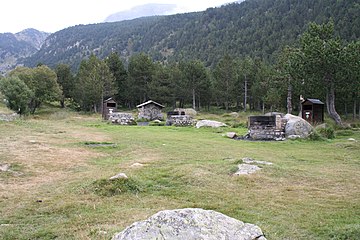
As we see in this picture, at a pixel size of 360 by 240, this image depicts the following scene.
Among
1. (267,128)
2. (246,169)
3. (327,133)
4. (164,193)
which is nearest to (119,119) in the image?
(267,128)

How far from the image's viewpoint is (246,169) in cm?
1230

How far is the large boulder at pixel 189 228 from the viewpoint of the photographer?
4352mm

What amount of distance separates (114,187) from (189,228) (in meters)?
5.61

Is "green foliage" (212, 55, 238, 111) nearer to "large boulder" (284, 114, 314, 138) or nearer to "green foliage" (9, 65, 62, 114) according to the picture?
"green foliage" (9, 65, 62, 114)

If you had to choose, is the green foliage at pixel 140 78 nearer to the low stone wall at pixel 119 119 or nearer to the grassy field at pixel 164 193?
the low stone wall at pixel 119 119

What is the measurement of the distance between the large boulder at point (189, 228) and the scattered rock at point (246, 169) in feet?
23.1

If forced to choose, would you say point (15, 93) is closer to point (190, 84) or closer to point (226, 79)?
point (190, 84)

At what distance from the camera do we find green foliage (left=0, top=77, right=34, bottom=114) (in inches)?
1943

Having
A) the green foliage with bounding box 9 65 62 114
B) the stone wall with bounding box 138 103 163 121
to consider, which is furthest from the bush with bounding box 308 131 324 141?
the green foliage with bounding box 9 65 62 114

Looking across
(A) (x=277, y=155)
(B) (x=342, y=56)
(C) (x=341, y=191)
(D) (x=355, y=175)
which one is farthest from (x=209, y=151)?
(B) (x=342, y=56)

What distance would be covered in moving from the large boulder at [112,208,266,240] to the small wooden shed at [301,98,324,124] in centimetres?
3582

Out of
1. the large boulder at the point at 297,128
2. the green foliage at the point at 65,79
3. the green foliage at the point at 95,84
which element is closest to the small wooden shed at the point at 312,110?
the large boulder at the point at 297,128

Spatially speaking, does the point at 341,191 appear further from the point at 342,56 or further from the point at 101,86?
the point at 101,86

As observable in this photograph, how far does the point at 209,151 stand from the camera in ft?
59.4
